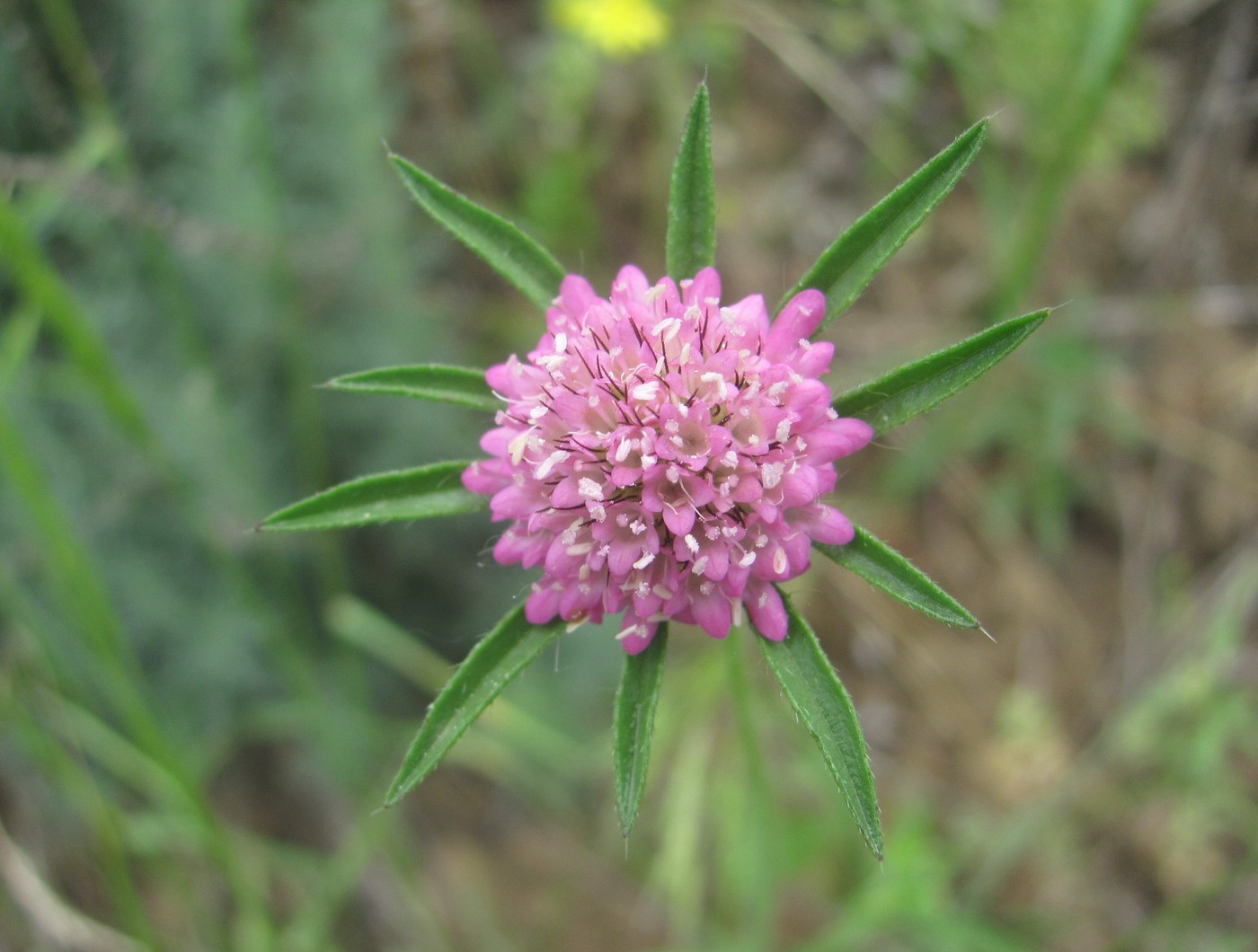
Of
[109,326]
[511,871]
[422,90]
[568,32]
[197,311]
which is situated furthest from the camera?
[422,90]

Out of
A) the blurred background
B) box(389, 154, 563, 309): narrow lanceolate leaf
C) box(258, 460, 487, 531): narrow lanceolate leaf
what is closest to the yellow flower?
the blurred background

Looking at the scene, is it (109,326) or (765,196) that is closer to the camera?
(109,326)

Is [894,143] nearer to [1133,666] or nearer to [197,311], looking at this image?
[1133,666]

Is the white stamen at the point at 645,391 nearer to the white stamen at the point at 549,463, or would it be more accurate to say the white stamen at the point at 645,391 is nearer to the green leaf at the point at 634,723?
the white stamen at the point at 549,463

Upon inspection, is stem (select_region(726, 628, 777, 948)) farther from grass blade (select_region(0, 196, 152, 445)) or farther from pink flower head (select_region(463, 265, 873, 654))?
grass blade (select_region(0, 196, 152, 445))

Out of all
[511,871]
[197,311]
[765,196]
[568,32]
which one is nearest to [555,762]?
[511,871]

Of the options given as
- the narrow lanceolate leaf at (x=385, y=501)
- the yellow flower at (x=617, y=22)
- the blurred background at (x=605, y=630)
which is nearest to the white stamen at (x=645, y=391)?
the narrow lanceolate leaf at (x=385, y=501)
